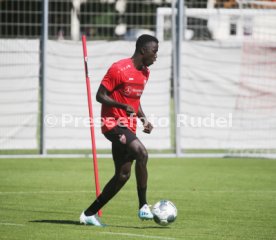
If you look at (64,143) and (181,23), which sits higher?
(181,23)

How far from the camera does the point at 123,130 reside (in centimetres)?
977

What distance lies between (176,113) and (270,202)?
728cm

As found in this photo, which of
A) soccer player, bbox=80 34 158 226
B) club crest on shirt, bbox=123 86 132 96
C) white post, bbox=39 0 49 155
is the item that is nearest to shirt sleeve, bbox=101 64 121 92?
soccer player, bbox=80 34 158 226

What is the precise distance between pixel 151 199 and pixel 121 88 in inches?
118

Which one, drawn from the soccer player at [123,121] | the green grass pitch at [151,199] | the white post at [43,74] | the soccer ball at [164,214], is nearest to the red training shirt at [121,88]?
the soccer player at [123,121]

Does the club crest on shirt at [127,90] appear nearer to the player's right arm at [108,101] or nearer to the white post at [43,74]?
the player's right arm at [108,101]

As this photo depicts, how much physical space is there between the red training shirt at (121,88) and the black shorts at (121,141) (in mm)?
75

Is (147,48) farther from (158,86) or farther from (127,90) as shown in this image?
(158,86)

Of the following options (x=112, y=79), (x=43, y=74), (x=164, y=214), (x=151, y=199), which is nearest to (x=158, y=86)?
(x=43, y=74)

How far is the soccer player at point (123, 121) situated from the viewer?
9.70 meters

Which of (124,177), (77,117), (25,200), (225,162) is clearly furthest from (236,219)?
(77,117)

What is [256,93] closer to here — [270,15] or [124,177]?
[270,15]

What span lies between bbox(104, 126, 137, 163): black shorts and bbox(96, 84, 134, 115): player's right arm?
24cm

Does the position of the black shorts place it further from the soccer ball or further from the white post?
the white post
